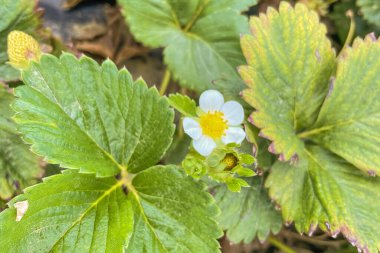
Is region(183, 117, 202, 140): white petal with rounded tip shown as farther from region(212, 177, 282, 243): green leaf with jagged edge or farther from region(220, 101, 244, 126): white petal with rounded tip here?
region(212, 177, 282, 243): green leaf with jagged edge

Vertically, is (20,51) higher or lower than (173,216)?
higher

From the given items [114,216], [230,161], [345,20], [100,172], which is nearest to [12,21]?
[100,172]

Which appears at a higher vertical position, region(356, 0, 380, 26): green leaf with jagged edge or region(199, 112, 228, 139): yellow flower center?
region(356, 0, 380, 26): green leaf with jagged edge

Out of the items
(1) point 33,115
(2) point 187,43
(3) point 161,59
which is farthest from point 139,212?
(3) point 161,59

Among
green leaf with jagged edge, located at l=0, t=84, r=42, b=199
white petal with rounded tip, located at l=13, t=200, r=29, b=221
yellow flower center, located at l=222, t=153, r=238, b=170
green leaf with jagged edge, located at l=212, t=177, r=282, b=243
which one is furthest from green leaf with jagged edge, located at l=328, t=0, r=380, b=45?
white petal with rounded tip, located at l=13, t=200, r=29, b=221

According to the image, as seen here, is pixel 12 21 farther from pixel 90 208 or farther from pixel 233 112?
pixel 233 112

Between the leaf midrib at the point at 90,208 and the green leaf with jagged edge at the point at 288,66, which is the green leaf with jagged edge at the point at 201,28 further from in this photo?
the leaf midrib at the point at 90,208

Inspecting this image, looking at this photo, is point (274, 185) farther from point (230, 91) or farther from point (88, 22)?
point (88, 22)
